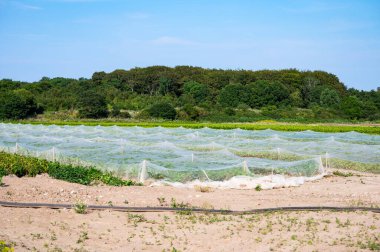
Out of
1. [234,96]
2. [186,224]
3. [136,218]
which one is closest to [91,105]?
[234,96]

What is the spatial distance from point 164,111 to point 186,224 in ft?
122

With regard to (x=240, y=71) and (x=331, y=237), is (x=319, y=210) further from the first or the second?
(x=240, y=71)

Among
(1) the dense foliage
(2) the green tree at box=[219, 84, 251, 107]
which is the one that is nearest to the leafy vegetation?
(1) the dense foliage

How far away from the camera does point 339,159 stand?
14.3m

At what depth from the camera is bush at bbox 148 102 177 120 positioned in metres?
44.6

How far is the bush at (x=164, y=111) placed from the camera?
44.6m

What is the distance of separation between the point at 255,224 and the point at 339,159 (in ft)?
25.9

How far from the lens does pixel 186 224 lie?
296 inches

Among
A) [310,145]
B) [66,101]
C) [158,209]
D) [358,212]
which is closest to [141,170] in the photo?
[158,209]

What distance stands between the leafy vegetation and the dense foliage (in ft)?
105

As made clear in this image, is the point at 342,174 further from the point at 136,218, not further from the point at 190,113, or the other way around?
the point at 190,113

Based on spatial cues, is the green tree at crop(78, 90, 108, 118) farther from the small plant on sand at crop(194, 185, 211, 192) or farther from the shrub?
the small plant on sand at crop(194, 185, 211, 192)

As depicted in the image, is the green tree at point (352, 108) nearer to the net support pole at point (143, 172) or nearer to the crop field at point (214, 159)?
the crop field at point (214, 159)

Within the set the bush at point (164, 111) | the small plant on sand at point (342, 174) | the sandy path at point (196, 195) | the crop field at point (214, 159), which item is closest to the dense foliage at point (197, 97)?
the bush at point (164, 111)
